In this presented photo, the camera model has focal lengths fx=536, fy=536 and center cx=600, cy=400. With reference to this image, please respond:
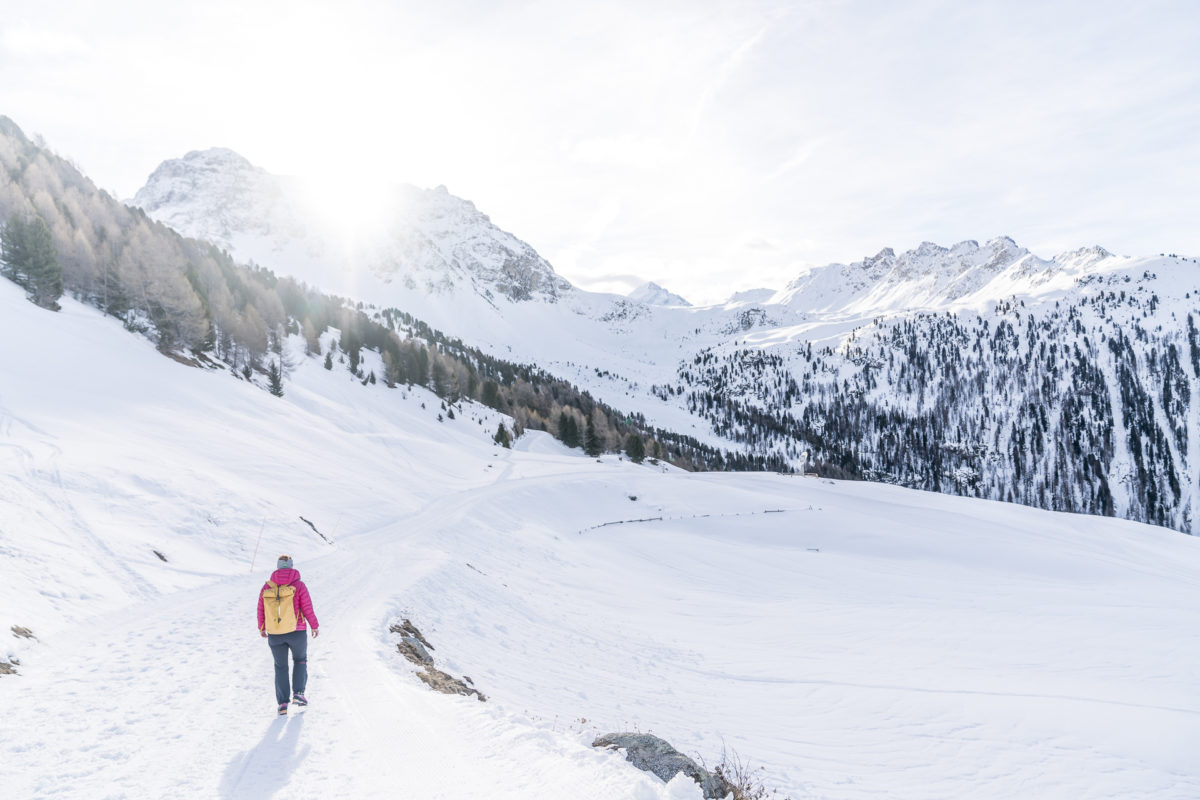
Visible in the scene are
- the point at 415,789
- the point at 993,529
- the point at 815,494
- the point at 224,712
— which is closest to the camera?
the point at 415,789

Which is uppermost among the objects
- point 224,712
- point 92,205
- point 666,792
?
point 92,205

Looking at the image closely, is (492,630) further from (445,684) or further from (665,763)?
(665,763)

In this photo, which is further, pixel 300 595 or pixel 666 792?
pixel 300 595

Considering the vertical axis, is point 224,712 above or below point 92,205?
below

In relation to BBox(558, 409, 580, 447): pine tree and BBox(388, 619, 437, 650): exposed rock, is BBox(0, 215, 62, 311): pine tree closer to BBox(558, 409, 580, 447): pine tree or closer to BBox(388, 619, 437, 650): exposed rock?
BBox(388, 619, 437, 650): exposed rock

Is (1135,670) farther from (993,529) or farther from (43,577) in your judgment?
(43,577)

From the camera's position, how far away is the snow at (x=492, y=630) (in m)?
7.83

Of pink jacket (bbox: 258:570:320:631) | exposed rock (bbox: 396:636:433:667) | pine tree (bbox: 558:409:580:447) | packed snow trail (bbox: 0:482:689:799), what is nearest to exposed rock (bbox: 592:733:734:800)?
packed snow trail (bbox: 0:482:689:799)

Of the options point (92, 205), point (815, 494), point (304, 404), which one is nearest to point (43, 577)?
point (304, 404)

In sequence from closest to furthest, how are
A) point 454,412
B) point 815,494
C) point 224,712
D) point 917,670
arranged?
1. point 224,712
2. point 917,670
3. point 815,494
4. point 454,412

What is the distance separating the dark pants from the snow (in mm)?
558

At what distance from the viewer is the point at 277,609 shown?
8.98m

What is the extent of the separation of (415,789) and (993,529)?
52575mm

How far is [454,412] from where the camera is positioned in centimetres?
8850
